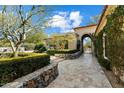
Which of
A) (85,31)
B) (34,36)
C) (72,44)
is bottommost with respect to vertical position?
(72,44)

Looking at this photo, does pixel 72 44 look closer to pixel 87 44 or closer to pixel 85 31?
pixel 85 31

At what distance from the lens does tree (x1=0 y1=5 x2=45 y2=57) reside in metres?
7.84

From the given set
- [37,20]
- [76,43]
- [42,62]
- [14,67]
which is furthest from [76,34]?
[14,67]

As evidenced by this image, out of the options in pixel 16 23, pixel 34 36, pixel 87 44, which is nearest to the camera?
pixel 16 23

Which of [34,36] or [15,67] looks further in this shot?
[34,36]

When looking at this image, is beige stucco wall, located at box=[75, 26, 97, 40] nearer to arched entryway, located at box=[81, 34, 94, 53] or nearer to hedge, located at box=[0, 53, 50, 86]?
arched entryway, located at box=[81, 34, 94, 53]

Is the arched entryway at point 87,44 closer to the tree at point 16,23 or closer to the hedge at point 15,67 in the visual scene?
the tree at point 16,23

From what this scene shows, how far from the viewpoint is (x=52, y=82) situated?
21.6 feet

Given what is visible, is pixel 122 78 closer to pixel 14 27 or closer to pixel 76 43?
pixel 14 27

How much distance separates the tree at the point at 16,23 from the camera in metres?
7.84

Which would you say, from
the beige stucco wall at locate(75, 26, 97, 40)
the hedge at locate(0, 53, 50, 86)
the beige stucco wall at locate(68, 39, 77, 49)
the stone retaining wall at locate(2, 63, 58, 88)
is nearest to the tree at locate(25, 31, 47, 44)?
the hedge at locate(0, 53, 50, 86)

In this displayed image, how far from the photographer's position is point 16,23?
337 inches

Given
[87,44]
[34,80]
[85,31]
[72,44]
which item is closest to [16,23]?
[34,80]

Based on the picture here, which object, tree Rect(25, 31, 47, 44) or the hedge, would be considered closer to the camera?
the hedge
